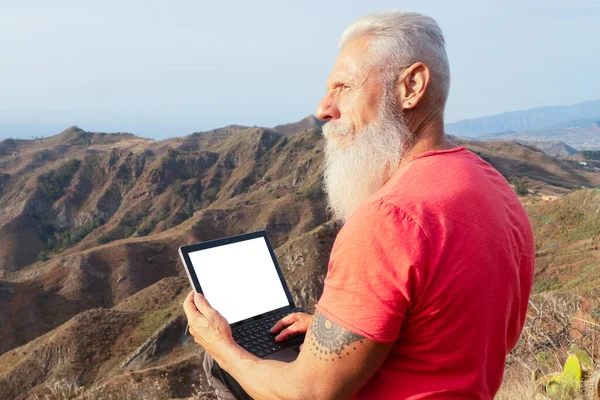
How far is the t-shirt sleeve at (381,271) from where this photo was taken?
1.71 metres

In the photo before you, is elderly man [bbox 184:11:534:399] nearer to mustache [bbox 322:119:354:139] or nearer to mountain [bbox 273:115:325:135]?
mustache [bbox 322:119:354:139]

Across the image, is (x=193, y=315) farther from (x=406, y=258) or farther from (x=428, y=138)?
(x=428, y=138)

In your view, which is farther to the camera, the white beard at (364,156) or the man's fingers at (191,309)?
the man's fingers at (191,309)

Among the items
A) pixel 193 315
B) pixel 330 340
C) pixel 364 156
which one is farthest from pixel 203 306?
pixel 364 156

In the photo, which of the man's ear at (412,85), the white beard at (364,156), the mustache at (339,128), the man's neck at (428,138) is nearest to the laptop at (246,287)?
the white beard at (364,156)

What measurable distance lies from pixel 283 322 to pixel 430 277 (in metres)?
1.21

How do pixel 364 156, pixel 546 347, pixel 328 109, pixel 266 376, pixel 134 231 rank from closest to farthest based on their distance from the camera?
pixel 266 376
pixel 364 156
pixel 328 109
pixel 546 347
pixel 134 231

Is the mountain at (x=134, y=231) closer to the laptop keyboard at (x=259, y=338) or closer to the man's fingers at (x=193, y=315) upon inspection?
the laptop keyboard at (x=259, y=338)

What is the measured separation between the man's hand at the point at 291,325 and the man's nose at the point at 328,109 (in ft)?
3.30

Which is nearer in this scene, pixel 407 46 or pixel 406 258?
pixel 406 258

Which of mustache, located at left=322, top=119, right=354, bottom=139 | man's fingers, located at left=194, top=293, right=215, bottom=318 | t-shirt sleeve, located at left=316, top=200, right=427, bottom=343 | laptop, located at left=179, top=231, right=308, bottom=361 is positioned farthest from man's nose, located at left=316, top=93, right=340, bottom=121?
man's fingers, located at left=194, top=293, right=215, bottom=318

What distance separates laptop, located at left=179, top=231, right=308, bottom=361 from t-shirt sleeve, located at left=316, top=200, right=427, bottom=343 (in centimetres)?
92

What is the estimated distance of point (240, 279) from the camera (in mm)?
2988

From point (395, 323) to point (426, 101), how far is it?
954 mm
